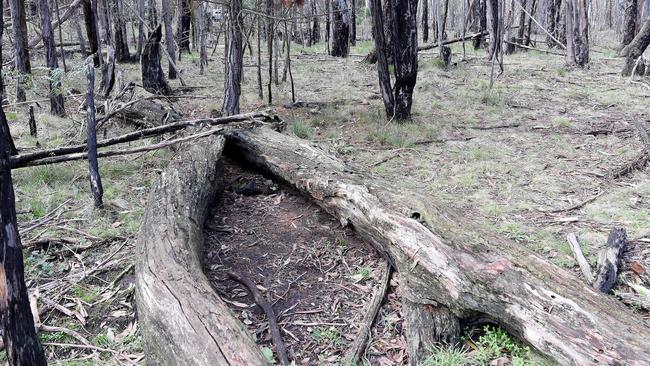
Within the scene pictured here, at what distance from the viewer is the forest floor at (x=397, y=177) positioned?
3.67 meters

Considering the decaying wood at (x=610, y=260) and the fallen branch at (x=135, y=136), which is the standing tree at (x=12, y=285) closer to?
the fallen branch at (x=135, y=136)

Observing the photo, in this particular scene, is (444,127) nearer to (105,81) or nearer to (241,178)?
(241,178)

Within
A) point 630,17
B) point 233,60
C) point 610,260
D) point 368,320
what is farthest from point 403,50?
point 630,17

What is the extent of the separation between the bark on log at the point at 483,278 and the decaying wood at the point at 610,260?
55 centimetres

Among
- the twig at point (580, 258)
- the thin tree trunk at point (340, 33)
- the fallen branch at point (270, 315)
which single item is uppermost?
the thin tree trunk at point (340, 33)

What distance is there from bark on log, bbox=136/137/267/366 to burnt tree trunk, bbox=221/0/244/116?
3.31 m

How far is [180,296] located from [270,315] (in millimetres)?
730

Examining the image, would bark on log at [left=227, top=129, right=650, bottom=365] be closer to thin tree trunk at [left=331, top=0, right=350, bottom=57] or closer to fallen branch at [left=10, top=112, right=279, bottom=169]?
fallen branch at [left=10, top=112, right=279, bottom=169]

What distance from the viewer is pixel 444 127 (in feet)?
27.1

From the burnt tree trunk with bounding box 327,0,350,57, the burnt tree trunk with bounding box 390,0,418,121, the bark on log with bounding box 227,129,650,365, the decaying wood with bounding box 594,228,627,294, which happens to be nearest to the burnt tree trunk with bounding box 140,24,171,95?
the burnt tree trunk with bounding box 390,0,418,121

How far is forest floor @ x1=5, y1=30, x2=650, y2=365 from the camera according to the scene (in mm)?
3666

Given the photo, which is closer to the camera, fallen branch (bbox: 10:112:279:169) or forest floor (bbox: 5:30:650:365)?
forest floor (bbox: 5:30:650:365)

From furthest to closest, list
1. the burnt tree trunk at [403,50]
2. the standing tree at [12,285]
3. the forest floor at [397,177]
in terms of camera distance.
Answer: the burnt tree trunk at [403,50]
the forest floor at [397,177]
the standing tree at [12,285]

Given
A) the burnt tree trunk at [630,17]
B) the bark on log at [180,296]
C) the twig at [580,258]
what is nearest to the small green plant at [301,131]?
the bark on log at [180,296]
